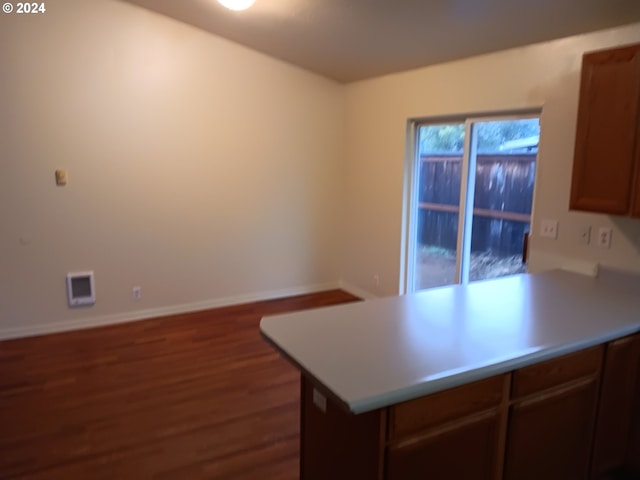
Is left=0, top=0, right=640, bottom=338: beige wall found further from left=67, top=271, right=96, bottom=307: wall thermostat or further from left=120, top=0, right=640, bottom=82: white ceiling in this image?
left=120, top=0, right=640, bottom=82: white ceiling

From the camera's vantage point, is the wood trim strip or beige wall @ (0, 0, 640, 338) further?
beige wall @ (0, 0, 640, 338)

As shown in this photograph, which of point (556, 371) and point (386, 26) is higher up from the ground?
point (386, 26)

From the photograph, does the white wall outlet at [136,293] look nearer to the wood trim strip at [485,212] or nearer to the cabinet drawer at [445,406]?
the wood trim strip at [485,212]

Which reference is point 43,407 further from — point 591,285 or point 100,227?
point 591,285

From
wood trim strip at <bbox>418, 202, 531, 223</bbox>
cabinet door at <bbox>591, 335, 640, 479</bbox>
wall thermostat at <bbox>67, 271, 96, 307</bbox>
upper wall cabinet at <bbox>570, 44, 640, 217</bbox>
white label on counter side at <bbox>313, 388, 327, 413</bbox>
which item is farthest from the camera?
wall thermostat at <bbox>67, 271, 96, 307</bbox>

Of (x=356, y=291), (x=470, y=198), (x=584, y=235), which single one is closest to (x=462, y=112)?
(x=470, y=198)

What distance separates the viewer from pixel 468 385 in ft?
5.52

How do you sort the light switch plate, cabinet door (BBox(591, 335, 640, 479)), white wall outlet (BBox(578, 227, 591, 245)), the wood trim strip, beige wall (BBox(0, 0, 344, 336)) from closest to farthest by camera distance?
cabinet door (BBox(591, 335, 640, 479))
white wall outlet (BBox(578, 227, 591, 245))
the wood trim strip
beige wall (BBox(0, 0, 344, 336))
the light switch plate

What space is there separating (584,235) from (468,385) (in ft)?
5.77

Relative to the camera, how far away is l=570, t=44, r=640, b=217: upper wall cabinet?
2345 millimetres

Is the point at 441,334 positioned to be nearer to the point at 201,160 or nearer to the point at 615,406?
the point at 615,406

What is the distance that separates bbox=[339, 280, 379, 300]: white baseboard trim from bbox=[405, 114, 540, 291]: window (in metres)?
0.57

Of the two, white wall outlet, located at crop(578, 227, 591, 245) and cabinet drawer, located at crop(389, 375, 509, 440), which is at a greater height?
white wall outlet, located at crop(578, 227, 591, 245)

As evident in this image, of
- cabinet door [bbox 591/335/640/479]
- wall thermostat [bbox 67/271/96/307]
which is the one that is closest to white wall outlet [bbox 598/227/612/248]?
cabinet door [bbox 591/335/640/479]
